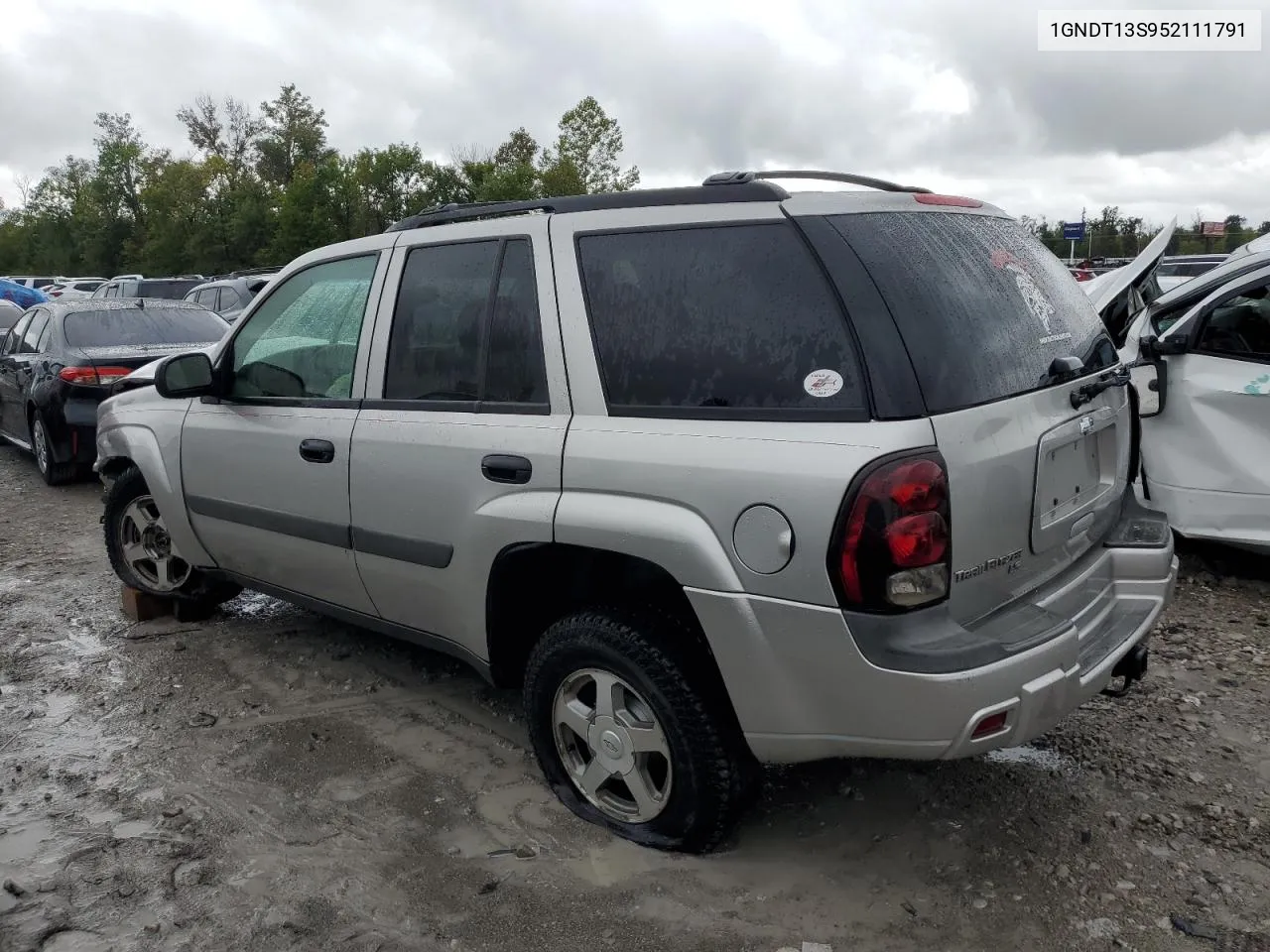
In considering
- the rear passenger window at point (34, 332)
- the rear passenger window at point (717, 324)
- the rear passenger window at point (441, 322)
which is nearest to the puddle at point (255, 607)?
the rear passenger window at point (441, 322)

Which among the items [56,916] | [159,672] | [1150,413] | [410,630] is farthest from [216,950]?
[1150,413]

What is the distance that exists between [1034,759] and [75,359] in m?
8.00

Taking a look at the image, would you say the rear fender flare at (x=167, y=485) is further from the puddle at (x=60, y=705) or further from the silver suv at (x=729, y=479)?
the silver suv at (x=729, y=479)

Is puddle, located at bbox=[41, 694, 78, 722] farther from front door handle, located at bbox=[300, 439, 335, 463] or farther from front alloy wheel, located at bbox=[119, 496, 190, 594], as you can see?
front door handle, located at bbox=[300, 439, 335, 463]

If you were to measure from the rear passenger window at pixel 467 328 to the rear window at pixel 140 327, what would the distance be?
6.35 meters

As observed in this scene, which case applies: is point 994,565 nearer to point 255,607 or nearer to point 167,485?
point 167,485

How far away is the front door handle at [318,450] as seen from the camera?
3.65m

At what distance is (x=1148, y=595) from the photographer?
308 centimetres

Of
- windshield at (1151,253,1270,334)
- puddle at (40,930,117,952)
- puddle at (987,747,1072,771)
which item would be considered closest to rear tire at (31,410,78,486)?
puddle at (40,930,117,952)

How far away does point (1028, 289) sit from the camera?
2996mm

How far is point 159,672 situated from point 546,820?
2298 millimetres

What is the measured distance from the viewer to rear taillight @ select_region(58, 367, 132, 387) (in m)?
8.33

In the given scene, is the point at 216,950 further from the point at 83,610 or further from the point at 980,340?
the point at 83,610

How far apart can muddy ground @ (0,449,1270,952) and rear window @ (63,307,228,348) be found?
16.8 ft
